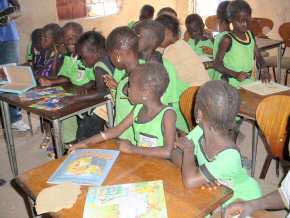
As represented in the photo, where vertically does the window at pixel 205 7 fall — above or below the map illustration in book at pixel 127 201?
above

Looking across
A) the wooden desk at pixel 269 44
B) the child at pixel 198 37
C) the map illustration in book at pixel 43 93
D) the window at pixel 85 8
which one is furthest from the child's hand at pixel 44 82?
the wooden desk at pixel 269 44

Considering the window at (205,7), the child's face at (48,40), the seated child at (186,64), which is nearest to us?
the seated child at (186,64)

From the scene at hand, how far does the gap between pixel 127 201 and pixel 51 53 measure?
233 centimetres

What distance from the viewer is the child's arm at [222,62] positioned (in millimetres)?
3193

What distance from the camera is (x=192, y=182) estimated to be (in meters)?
1.40

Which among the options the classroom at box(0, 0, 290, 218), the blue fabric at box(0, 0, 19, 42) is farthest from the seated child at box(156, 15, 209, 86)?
the blue fabric at box(0, 0, 19, 42)

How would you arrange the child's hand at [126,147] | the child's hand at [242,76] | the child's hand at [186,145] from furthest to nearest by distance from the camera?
the child's hand at [242,76], the child's hand at [126,147], the child's hand at [186,145]

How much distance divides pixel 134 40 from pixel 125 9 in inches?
146

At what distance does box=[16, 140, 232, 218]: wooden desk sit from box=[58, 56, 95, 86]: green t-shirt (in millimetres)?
1258

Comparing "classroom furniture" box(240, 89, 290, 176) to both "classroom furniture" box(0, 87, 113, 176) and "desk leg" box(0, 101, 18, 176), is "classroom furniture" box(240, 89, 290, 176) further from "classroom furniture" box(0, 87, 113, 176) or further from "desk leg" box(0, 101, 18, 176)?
"desk leg" box(0, 101, 18, 176)

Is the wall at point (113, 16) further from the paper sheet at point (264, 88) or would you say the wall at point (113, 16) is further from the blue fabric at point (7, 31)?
the paper sheet at point (264, 88)

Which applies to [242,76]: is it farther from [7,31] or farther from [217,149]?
[7,31]

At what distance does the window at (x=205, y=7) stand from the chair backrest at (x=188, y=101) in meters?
4.72

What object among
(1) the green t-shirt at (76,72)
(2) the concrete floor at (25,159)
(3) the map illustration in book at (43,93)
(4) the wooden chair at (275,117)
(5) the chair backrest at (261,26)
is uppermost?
(5) the chair backrest at (261,26)
